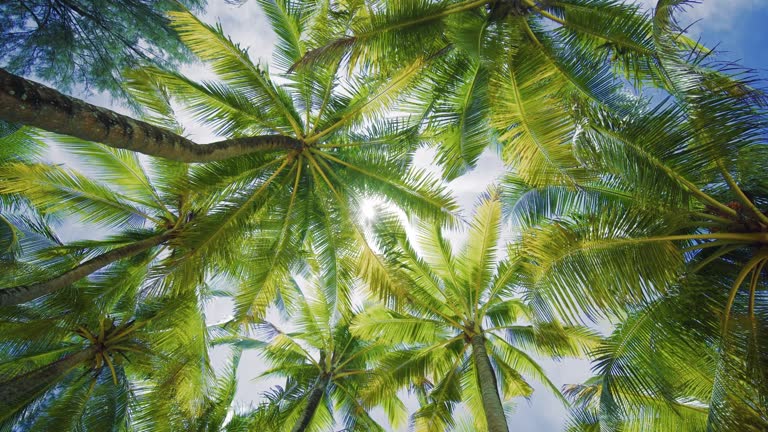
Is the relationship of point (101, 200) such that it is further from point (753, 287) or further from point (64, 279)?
point (753, 287)

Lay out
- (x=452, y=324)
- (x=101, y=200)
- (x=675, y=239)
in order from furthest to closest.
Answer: (x=452, y=324), (x=101, y=200), (x=675, y=239)

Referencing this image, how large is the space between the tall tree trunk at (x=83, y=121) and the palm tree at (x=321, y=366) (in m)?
6.08

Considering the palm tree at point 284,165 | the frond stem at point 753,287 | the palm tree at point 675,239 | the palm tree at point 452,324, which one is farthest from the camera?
the palm tree at point 452,324

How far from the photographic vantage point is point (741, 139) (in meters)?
4.38

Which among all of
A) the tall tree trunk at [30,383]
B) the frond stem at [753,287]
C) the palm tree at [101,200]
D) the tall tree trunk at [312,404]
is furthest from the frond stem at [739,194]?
the tall tree trunk at [30,383]

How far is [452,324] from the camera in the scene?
9.09 meters

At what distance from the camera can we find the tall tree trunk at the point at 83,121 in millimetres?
2756

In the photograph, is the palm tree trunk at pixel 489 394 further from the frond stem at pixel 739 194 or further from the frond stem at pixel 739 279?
the frond stem at pixel 739 194

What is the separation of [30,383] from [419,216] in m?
6.77

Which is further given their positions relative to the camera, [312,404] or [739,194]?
[312,404]

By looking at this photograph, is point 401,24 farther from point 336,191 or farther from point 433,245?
point 433,245

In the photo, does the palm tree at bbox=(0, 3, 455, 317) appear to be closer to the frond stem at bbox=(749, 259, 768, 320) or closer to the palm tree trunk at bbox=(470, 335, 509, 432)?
the palm tree trunk at bbox=(470, 335, 509, 432)

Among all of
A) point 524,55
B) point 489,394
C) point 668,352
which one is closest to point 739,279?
point 668,352

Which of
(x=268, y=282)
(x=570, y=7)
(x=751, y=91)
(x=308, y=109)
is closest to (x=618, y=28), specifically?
(x=570, y=7)
